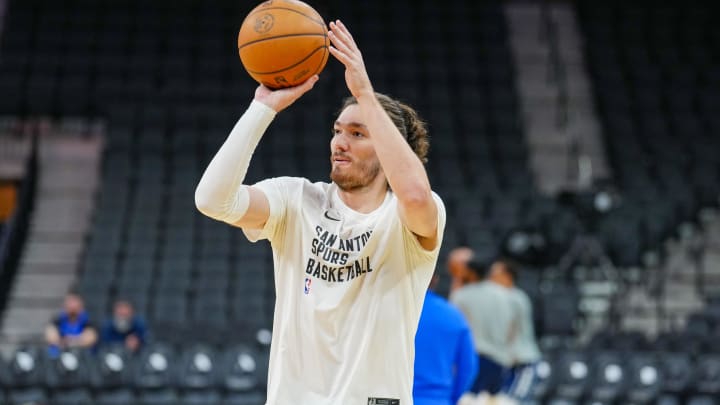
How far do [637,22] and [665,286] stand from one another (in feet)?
18.1

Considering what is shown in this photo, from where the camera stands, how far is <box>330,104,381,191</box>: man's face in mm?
3299

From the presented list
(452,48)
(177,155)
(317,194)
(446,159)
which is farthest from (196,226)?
(317,194)

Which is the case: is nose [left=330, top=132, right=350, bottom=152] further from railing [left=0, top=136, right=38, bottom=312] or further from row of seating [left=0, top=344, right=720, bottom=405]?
railing [left=0, top=136, right=38, bottom=312]

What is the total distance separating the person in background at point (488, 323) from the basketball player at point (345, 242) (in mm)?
4512

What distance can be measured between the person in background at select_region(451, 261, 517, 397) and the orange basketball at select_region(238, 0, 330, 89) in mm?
4631

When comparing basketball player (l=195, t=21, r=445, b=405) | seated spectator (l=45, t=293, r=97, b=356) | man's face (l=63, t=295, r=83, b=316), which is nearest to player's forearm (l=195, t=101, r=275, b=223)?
basketball player (l=195, t=21, r=445, b=405)

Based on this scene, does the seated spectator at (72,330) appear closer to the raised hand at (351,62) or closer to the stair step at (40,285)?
the stair step at (40,285)

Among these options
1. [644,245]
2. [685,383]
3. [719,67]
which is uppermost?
[719,67]

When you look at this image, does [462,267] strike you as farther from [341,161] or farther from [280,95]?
[280,95]

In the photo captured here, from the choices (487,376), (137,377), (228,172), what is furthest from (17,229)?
(228,172)

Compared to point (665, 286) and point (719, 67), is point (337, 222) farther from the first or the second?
point (719, 67)

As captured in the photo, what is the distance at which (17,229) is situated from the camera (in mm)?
14352

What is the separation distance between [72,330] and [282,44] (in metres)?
8.95

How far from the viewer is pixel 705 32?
58.5 feet
